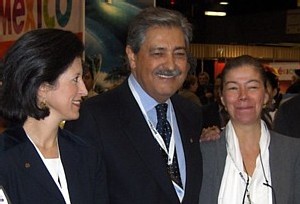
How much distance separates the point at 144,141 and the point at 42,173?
0.61 metres

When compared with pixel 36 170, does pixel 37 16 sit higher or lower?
higher

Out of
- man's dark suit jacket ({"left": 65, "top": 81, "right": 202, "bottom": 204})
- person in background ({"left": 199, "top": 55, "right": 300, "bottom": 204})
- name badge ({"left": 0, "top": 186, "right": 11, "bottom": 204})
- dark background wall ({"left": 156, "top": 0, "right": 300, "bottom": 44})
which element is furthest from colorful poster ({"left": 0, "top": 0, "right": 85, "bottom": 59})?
dark background wall ({"left": 156, "top": 0, "right": 300, "bottom": 44})

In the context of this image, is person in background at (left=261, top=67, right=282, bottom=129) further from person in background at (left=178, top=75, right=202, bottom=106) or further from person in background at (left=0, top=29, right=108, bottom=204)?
person in background at (left=178, top=75, right=202, bottom=106)

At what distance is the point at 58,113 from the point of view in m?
2.19

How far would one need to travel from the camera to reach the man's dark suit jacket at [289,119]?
326cm

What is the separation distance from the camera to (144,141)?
2.59 meters

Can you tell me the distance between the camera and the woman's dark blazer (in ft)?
8.54

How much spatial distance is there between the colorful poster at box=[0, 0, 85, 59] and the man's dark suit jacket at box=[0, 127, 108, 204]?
11.0ft

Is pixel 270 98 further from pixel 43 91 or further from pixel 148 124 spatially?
pixel 43 91

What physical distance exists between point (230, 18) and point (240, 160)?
14398 millimetres

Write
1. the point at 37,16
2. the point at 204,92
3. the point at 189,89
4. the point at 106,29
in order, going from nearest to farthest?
the point at 106,29 → the point at 37,16 → the point at 189,89 → the point at 204,92

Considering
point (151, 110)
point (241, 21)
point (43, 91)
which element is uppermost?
point (241, 21)

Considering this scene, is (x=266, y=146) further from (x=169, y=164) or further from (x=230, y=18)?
(x=230, y=18)

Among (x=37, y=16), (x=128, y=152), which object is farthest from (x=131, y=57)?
(x=37, y=16)
